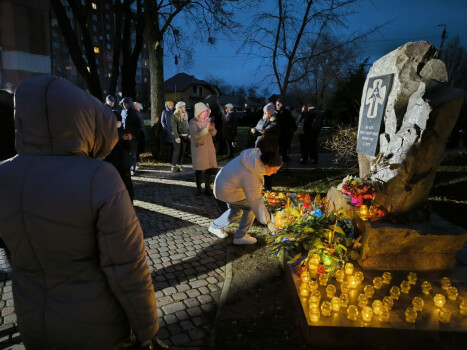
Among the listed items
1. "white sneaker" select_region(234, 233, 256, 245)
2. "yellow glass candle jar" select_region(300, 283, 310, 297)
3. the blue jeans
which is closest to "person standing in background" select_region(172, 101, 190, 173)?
the blue jeans

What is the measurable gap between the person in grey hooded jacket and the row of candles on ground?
174 cm

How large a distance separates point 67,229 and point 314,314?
6.89 ft

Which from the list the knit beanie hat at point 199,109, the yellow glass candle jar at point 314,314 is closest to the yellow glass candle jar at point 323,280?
the yellow glass candle jar at point 314,314

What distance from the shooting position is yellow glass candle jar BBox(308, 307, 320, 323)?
251cm

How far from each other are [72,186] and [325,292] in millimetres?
2573

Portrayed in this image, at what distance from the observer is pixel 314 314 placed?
8.30 ft

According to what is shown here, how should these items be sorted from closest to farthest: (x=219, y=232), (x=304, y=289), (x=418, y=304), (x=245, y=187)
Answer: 1. (x=418, y=304)
2. (x=304, y=289)
3. (x=245, y=187)
4. (x=219, y=232)

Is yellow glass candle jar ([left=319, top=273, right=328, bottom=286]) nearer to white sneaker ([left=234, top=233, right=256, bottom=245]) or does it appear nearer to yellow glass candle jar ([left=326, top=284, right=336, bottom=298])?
yellow glass candle jar ([left=326, top=284, right=336, bottom=298])

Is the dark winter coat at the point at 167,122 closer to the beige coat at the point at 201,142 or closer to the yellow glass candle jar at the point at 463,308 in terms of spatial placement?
the beige coat at the point at 201,142

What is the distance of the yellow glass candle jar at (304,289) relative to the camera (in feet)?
9.30

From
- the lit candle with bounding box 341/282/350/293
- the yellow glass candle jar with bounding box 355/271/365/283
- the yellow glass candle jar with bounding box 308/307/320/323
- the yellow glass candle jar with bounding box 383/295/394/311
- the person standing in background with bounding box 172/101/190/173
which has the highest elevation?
the person standing in background with bounding box 172/101/190/173

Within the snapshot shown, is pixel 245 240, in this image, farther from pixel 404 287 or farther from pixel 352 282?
pixel 404 287

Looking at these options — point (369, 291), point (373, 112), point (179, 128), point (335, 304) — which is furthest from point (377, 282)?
point (179, 128)

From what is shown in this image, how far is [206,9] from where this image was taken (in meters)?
11.4
